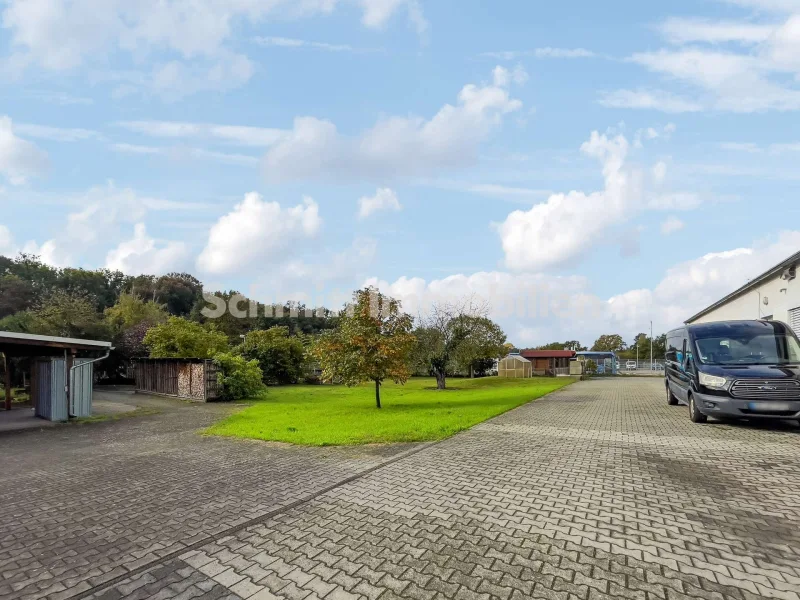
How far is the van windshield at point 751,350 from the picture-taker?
33.1 ft

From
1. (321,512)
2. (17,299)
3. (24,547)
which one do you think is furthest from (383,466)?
(17,299)

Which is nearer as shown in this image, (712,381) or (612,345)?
(712,381)

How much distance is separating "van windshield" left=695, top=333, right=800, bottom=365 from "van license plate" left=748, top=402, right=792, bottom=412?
49.0 inches

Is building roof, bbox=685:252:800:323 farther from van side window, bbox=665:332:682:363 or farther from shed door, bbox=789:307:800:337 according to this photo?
van side window, bbox=665:332:682:363

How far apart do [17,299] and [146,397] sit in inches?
1197

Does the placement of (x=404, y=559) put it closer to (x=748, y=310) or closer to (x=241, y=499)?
(x=241, y=499)

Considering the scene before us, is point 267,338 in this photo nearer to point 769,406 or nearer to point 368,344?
point 368,344

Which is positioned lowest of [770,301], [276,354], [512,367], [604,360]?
[604,360]

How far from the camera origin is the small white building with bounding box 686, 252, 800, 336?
1314 centimetres

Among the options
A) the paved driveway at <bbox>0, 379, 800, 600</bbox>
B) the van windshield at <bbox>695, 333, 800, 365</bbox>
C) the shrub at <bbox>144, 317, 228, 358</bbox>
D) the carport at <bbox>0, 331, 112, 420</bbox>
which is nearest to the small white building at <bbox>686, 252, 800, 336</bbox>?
the van windshield at <bbox>695, 333, 800, 365</bbox>

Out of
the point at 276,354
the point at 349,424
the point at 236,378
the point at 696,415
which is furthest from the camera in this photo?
the point at 276,354

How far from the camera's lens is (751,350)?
10.4 m

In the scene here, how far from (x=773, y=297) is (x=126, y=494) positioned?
18580 mm

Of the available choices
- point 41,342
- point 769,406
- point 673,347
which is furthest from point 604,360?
point 41,342
